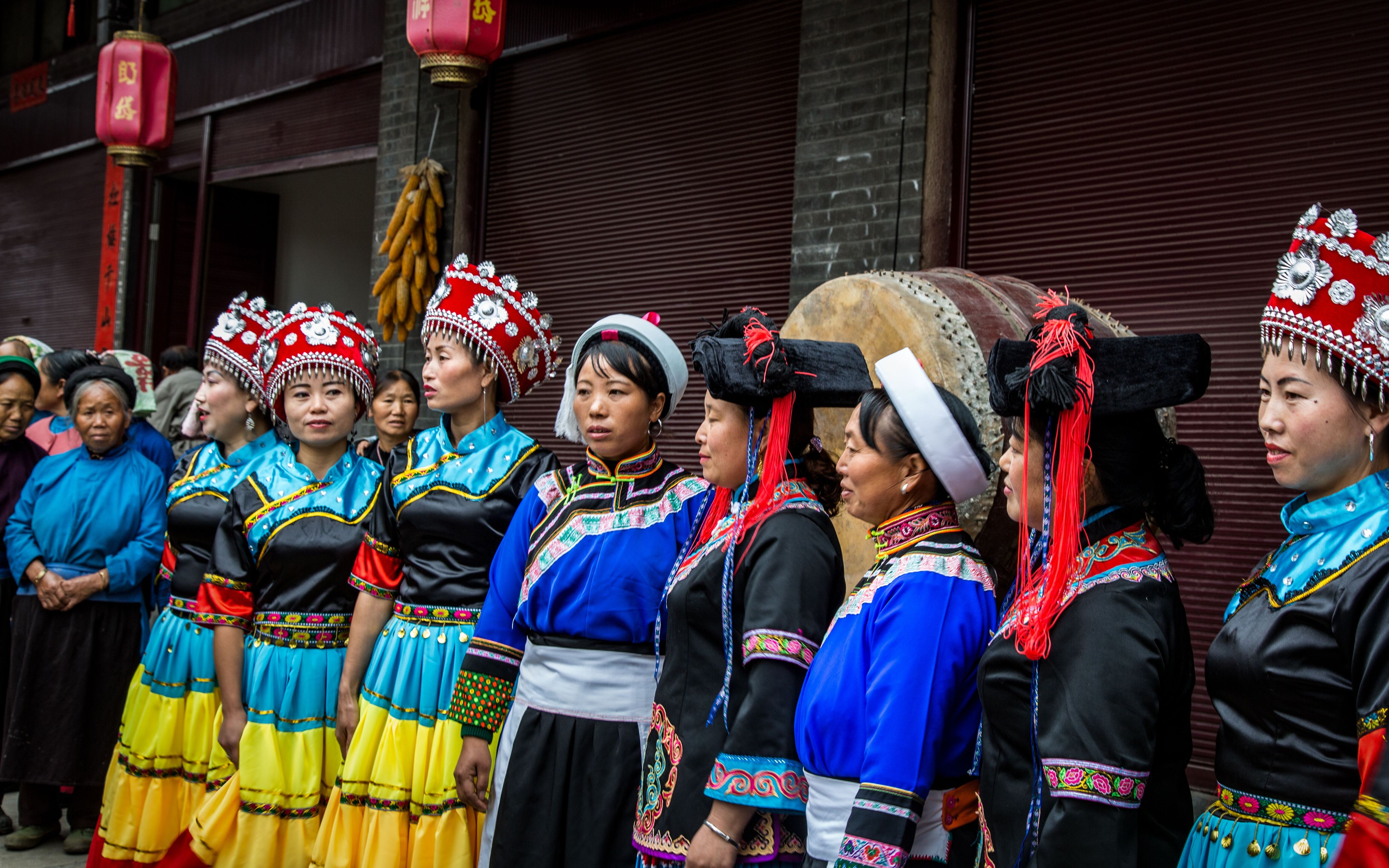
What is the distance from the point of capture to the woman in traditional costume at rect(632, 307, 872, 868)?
7.26 ft

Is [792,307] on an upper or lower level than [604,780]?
upper

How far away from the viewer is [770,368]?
2396mm

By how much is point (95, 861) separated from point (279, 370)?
1872mm

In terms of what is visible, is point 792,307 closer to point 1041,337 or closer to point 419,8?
point 419,8

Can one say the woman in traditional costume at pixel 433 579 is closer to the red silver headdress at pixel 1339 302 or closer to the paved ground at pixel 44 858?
the paved ground at pixel 44 858

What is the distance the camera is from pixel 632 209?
6520 millimetres

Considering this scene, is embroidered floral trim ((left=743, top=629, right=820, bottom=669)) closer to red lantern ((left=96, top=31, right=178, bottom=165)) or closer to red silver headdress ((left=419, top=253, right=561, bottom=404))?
red silver headdress ((left=419, top=253, right=561, bottom=404))

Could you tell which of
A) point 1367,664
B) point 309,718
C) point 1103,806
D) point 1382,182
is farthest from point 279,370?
point 1382,182

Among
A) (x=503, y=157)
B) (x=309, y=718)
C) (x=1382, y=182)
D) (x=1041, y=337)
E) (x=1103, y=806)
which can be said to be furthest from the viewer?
(x=503, y=157)

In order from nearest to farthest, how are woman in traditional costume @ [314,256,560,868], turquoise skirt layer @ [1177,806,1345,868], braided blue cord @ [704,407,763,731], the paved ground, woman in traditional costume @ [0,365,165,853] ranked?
turquoise skirt layer @ [1177,806,1345,868]
braided blue cord @ [704,407,763,731]
woman in traditional costume @ [314,256,560,868]
the paved ground
woman in traditional costume @ [0,365,165,853]

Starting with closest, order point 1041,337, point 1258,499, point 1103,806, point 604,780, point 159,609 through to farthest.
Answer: point 1103,806
point 1041,337
point 604,780
point 1258,499
point 159,609

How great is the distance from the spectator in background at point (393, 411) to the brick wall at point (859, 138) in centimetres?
190

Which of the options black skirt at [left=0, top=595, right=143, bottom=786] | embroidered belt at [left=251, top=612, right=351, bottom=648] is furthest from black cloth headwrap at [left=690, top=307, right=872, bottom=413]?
black skirt at [left=0, top=595, right=143, bottom=786]

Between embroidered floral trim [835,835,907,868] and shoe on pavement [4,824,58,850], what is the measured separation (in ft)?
13.5
